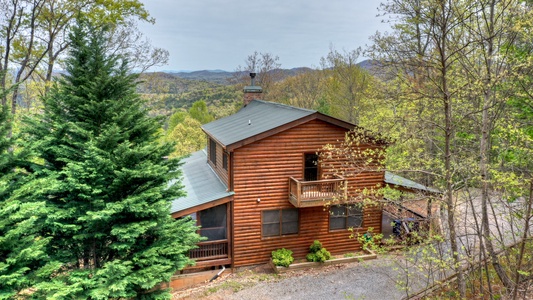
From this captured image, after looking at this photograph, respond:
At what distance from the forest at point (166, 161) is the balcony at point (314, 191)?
229cm

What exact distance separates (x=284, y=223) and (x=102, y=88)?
8.15 m

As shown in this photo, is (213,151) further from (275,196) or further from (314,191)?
(314,191)

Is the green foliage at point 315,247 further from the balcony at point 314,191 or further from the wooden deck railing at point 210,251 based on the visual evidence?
the wooden deck railing at point 210,251

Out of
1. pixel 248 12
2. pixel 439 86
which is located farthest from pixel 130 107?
pixel 248 12

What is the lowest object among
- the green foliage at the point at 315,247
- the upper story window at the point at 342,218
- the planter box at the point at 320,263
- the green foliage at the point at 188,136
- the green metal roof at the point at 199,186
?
the planter box at the point at 320,263

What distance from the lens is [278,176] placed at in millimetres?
12117

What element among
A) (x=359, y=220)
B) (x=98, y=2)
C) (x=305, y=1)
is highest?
(x=305, y=1)

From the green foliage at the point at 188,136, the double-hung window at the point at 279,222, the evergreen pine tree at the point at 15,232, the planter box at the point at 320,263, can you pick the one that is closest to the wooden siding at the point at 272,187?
the double-hung window at the point at 279,222

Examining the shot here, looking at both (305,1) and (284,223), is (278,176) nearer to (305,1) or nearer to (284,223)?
(284,223)

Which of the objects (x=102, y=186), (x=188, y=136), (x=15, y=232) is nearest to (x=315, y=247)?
(x=102, y=186)

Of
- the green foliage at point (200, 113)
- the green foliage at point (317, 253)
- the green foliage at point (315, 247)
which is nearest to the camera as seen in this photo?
the green foliage at point (317, 253)

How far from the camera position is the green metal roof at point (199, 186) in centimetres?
1163

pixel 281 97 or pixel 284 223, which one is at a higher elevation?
pixel 281 97

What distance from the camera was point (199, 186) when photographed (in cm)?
1398
